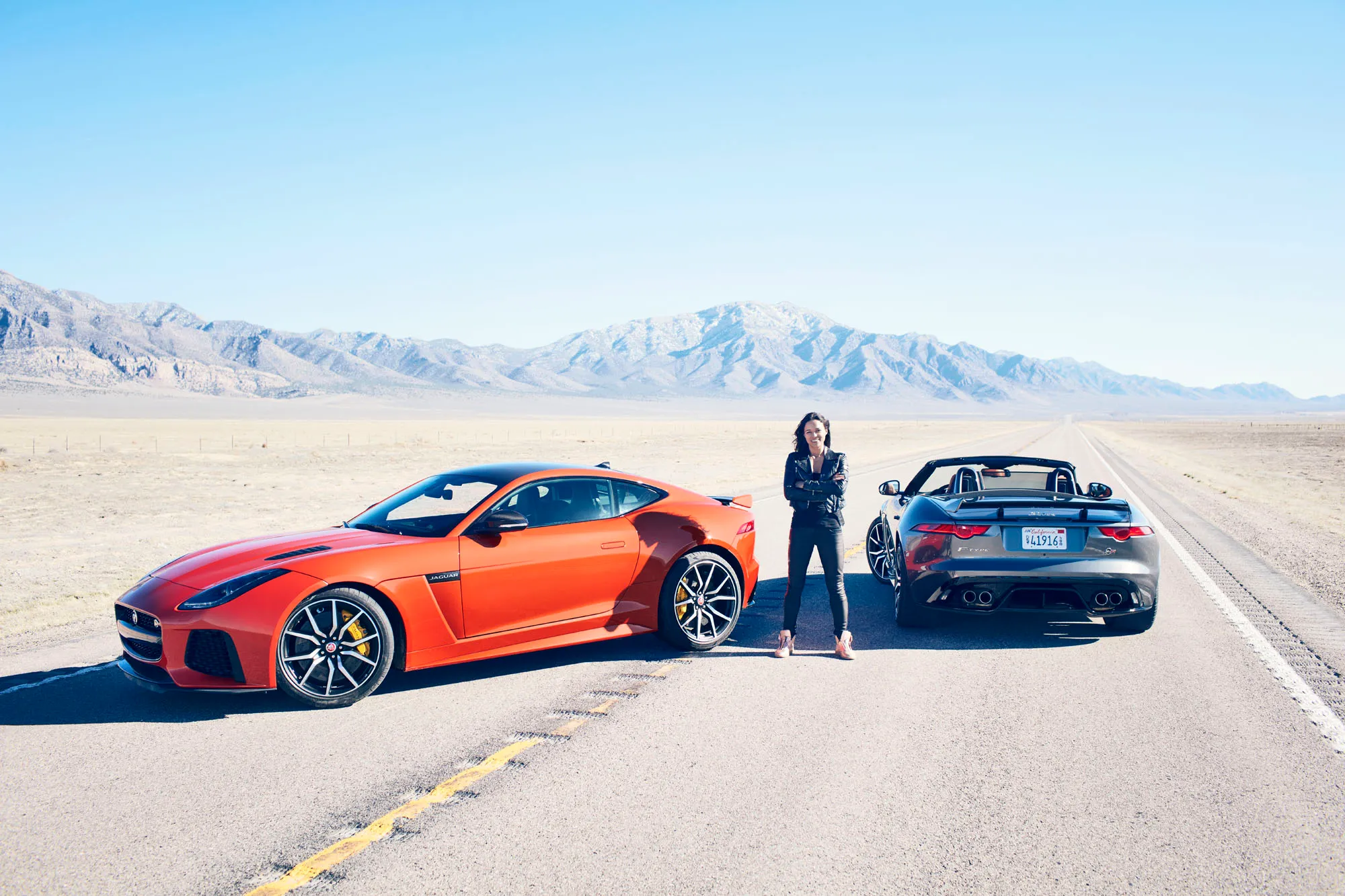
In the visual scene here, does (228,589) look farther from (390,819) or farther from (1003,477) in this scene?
(1003,477)

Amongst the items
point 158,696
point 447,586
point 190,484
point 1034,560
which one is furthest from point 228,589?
point 190,484

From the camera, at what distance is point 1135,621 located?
7699 mm

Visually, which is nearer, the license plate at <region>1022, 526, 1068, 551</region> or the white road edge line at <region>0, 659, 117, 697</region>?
the white road edge line at <region>0, 659, 117, 697</region>

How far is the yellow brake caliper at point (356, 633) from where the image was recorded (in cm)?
580

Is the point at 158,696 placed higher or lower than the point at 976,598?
lower

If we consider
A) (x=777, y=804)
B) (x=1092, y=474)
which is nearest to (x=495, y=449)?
(x=1092, y=474)

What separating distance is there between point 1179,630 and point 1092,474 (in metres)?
21.2

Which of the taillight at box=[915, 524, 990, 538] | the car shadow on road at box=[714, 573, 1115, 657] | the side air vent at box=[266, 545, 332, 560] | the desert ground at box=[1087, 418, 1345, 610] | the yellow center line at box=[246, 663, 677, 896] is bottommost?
the desert ground at box=[1087, 418, 1345, 610]

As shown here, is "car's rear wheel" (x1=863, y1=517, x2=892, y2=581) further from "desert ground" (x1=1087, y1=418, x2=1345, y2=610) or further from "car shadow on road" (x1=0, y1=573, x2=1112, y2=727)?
"desert ground" (x1=1087, y1=418, x2=1345, y2=610)

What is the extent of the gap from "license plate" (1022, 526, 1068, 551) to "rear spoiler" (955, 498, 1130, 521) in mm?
210

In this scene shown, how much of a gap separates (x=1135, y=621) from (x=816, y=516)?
2.79m

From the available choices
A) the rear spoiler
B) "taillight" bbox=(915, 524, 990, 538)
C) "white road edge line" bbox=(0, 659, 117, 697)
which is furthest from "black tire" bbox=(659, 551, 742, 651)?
"white road edge line" bbox=(0, 659, 117, 697)

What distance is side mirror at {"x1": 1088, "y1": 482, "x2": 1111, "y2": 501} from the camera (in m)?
8.45

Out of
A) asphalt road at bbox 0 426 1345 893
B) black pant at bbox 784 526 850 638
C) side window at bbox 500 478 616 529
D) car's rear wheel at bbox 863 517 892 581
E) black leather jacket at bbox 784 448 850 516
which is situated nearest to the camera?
asphalt road at bbox 0 426 1345 893
